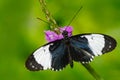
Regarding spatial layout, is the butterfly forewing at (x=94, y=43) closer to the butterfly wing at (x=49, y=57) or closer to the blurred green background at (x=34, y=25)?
the butterfly wing at (x=49, y=57)

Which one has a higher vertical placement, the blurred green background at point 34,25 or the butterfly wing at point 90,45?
the blurred green background at point 34,25

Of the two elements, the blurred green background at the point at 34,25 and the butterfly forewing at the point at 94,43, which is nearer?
the butterfly forewing at the point at 94,43

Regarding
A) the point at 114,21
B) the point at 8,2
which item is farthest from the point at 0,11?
the point at 114,21

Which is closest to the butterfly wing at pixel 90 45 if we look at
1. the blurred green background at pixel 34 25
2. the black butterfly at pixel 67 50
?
the black butterfly at pixel 67 50

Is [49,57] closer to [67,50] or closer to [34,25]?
[67,50]

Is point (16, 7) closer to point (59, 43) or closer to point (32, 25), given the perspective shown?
point (32, 25)

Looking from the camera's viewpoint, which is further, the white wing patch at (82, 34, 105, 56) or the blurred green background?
the blurred green background

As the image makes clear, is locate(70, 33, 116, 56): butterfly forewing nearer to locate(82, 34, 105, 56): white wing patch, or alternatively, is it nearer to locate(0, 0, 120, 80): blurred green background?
locate(82, 34, 105, 56): white wing patch

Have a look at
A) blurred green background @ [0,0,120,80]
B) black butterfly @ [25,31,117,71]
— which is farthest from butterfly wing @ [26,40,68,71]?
blurred green background @ [0,0,120,80]
